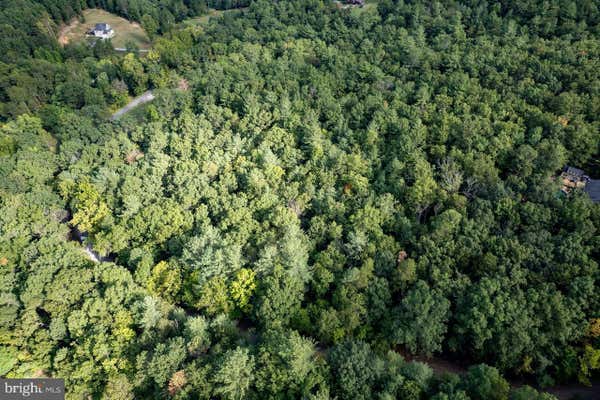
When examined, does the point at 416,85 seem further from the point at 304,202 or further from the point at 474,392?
the point at 474,392

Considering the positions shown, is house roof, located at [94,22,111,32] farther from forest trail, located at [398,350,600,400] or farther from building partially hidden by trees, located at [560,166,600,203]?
forest trail, located at [398,350,600,400]

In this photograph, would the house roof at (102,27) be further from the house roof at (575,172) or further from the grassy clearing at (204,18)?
the house roof at (575,172)

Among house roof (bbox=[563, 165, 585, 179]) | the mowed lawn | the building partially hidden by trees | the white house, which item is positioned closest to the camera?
the building partially hidden by trees

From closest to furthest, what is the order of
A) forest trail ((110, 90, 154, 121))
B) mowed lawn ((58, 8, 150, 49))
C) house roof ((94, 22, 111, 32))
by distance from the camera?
forest trail ((110, 90, 154, 121)) → mowed lawn ((58, 8, 150, 49)) → house roof ((94, 22, 111, 32))

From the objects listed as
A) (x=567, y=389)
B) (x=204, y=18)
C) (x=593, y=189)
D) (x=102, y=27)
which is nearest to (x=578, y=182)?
(x=593, y=189)

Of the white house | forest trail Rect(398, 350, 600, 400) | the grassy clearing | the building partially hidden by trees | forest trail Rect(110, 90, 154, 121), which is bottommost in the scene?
forest trail Rect(110, 90, 154, 121)

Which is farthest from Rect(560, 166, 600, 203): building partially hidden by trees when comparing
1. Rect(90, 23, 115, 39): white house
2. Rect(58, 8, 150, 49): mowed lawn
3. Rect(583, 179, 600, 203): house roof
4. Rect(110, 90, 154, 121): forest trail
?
Rect(90, 23, 115, 39): white house

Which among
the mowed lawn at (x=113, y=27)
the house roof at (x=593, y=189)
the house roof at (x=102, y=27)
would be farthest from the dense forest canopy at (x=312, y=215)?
the house roof at (x=102, y=27)

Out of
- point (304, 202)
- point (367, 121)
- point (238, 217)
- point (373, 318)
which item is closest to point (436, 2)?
point (367, 121)
